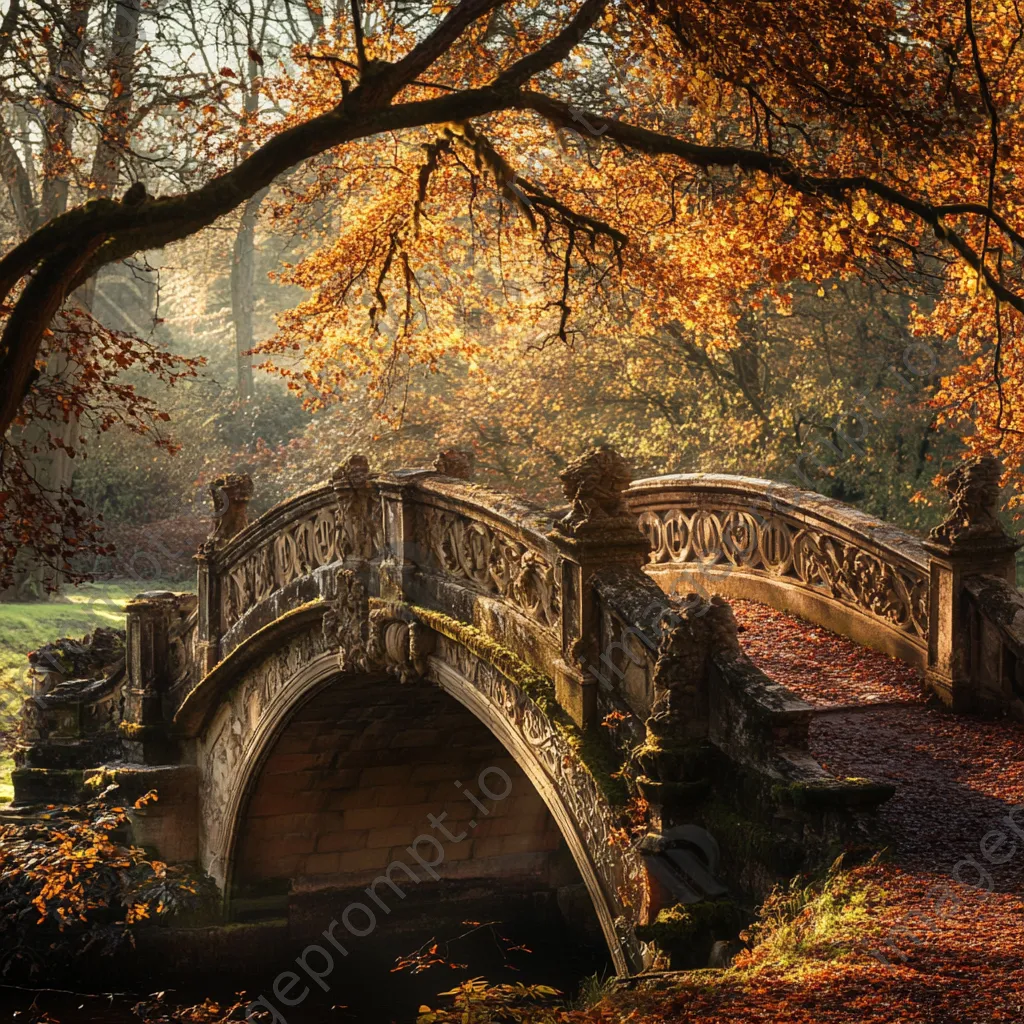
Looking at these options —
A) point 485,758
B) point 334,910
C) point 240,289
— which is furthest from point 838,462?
point 240,289

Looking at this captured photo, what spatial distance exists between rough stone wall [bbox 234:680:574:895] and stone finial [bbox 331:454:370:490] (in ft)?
11.6

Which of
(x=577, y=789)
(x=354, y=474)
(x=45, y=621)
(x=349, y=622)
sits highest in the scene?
(x=45, y=621)

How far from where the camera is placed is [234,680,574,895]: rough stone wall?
50.5ft

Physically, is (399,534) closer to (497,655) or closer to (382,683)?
(497,655)

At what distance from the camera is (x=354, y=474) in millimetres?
11898

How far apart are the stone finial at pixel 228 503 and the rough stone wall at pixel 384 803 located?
7.17ft

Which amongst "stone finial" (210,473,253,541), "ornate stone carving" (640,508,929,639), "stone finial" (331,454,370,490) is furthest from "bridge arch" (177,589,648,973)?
"ornate stone carving" (640,508,929,639)

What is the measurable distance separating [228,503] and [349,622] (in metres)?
3.53

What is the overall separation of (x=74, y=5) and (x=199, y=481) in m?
19.4

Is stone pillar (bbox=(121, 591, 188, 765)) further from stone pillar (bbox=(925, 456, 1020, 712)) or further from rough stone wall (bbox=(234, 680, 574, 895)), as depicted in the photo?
stone pillar (bbox=(925, 456, 1020, 712))

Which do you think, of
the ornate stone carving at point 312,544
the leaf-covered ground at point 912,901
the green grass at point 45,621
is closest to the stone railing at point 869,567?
the leaf-covered ground at point 912,901

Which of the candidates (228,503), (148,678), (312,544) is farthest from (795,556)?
(148,678)

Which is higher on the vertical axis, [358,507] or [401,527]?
[358,507]

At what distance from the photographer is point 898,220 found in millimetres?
10039
